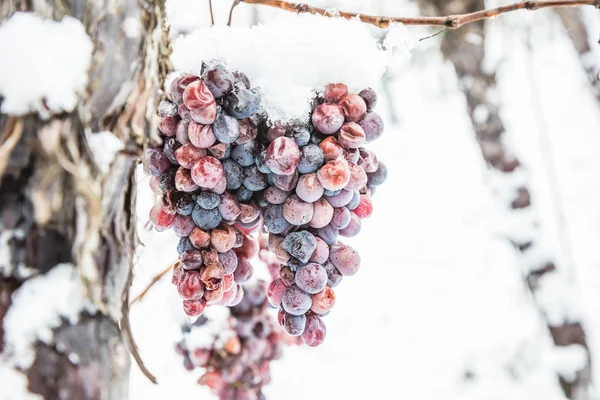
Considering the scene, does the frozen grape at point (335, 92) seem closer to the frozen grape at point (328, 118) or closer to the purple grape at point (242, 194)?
the frozen grape at point (328, 118)

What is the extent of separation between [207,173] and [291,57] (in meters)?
0.23

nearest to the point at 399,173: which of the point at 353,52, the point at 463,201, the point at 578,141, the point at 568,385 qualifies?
the point at 463,201

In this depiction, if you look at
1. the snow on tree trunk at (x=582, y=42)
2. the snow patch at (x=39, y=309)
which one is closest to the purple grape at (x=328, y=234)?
the snow patch at (x=39, y=309)

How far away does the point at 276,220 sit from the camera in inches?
25.8

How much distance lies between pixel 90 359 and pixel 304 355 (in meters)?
2.98

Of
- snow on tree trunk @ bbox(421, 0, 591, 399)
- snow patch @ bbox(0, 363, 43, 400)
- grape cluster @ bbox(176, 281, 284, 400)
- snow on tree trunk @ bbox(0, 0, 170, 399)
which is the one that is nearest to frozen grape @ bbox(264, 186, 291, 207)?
snow on tree trunk @ bbox(0, 0, 170, 399)

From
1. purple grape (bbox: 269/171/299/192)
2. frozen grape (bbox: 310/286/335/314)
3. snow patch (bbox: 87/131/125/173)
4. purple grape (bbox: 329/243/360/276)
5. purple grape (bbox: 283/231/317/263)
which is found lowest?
frozen grape (bbox: 310/286/335/314)

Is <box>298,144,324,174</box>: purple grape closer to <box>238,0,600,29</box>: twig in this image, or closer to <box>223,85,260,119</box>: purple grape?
<box>223,85,260,119</box>: purple grape

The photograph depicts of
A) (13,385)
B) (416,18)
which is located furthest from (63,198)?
(416,18)

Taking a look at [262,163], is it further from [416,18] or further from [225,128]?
[416,18]

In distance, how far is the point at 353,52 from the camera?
0.69 metres

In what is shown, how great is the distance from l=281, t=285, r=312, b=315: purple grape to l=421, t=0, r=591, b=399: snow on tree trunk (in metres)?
1.41

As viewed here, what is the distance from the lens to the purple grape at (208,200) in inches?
24.4

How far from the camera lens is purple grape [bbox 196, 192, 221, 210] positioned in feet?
2.03
